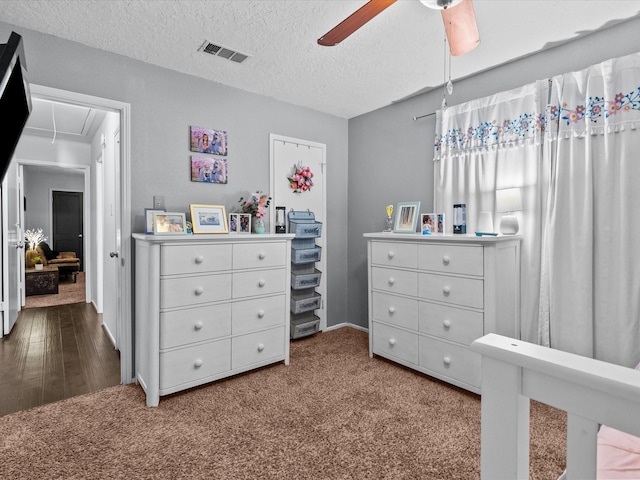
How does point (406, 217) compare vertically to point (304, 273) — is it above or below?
above

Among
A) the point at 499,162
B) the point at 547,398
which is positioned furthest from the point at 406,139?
the point at 547,398

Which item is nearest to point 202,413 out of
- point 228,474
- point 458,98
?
point 228,474

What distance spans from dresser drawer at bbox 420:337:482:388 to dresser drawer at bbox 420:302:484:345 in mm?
62

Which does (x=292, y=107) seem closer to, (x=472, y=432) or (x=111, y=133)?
(x=111, y=133)

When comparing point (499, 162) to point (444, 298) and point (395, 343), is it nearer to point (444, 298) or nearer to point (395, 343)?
point (444, 298)

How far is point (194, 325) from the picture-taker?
240cm

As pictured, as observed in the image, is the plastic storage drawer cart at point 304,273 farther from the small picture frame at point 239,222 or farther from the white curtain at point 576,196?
the white curtain at point 576,196

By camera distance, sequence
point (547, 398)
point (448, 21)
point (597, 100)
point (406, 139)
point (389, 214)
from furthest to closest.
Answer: point (406, 139) < point (389, 214) < point (597, 100) < point (448, 21) < point (547, 398)

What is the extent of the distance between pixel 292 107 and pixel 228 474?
3.14 m

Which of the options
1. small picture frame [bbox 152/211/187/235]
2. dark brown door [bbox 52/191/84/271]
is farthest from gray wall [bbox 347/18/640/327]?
dark brown door [bbox 52/191/84/271]

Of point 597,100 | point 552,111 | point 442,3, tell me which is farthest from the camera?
point 552,111

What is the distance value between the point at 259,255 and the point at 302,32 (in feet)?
5.24

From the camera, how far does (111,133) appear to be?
3387 millimetres

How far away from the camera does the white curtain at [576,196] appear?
2066 millimetres
